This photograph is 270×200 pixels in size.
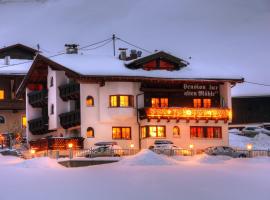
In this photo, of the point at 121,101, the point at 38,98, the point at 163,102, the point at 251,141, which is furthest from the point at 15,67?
the point at 251,141

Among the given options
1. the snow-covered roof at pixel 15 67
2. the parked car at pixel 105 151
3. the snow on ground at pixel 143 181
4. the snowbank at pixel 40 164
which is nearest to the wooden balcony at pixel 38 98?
the snow-covered roof at pixel 15 67

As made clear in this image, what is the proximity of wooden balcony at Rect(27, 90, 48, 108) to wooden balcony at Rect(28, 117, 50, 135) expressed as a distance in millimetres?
1713

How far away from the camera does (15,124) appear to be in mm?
78062

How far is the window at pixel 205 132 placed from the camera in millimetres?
64125

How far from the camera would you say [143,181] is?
35812 mm

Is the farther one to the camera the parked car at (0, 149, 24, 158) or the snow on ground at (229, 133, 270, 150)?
the snow on ground at (229, 133, 270, 150)

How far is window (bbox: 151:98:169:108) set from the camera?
63.4 m

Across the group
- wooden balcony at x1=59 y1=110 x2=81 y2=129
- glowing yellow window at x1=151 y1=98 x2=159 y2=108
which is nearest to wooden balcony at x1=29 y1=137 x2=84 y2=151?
wooden balcony at x1=59 y1=110 x2=81 y2=129

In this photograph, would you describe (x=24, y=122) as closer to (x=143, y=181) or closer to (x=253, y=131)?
(x=253, y=131)

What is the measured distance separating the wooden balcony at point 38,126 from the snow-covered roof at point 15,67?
8637 millimetres

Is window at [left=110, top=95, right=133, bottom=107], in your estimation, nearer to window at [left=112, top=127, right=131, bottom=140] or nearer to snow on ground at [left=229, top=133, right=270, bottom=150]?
window at [left=112, top=127, right=131, bottom=140]

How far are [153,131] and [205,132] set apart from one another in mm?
5258

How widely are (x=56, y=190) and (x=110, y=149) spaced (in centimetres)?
2186

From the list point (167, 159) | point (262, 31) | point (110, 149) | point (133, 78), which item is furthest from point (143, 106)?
point (262, 31)
